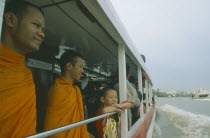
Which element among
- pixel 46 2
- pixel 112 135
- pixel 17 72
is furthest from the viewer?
pixel 112 135

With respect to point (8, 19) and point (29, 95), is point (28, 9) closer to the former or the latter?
point (8, 19)

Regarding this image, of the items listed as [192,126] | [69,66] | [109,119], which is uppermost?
[69,66]

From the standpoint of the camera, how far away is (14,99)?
915 millimetres

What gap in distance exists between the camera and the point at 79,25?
2.18 meters

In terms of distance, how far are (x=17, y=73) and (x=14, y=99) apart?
164mm

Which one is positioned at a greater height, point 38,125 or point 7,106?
point 7,106

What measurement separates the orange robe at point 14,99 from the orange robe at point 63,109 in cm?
31

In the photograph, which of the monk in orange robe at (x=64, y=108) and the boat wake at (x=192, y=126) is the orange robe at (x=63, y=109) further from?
the boat wake at (x=192, y=126)

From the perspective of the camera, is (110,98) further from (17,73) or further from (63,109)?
(17,73)

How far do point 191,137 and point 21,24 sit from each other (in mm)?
9722

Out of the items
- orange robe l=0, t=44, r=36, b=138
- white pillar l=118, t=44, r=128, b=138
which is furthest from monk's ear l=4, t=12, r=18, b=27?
white pillar l=118, t=44, r=128, b=138

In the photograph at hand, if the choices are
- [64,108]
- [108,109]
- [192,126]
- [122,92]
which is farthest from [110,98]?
[192,126]

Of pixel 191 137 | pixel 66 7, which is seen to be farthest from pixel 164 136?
pixel 66 7

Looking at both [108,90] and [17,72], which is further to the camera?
[108,90]
